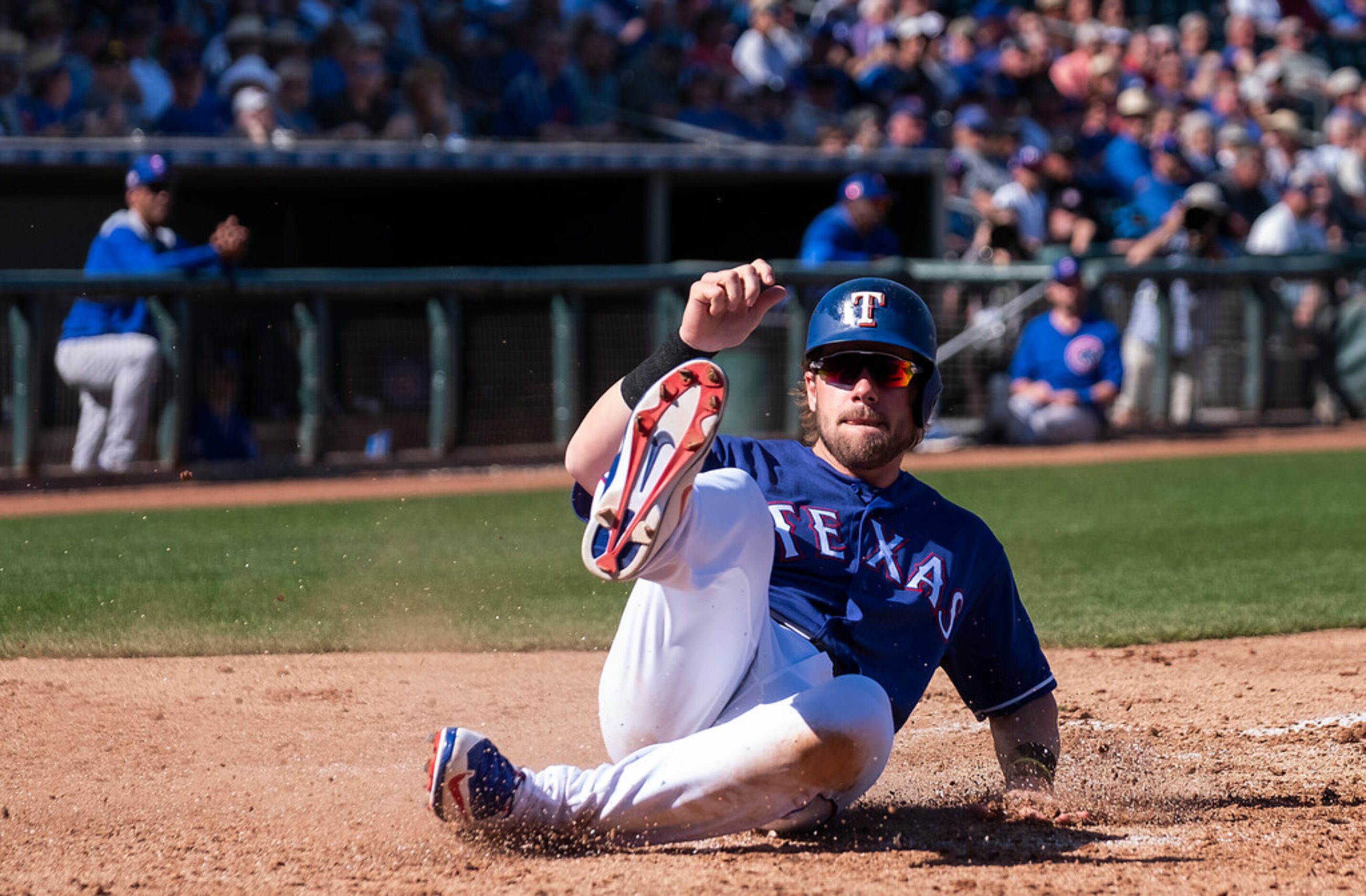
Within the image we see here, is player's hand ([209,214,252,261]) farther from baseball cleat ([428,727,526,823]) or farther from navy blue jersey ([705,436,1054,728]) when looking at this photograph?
baseball cleat ([428,727,526,823])

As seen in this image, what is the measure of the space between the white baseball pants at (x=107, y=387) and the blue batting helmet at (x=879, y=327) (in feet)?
22.2

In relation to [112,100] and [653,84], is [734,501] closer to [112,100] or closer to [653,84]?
A: [112,100]

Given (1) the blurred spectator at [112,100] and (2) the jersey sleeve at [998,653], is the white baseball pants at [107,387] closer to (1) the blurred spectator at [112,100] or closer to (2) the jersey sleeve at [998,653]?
(1) the blurred spectator at [112,100]

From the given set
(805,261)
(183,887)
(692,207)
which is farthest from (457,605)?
(692,207)

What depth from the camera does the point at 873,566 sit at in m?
3.31

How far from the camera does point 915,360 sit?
3.33 metres

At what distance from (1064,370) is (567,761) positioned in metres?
8.02

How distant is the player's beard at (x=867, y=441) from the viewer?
332 centimetres

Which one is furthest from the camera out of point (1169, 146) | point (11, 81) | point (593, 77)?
point (1169, 146)

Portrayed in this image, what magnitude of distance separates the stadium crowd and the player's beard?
7.99m

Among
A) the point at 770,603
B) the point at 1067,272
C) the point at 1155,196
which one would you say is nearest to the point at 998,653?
the point at 770,603

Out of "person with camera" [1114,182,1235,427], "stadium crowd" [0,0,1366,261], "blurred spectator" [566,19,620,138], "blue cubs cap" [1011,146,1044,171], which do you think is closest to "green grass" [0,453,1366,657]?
"person with camera" [1114,182,1235,427]

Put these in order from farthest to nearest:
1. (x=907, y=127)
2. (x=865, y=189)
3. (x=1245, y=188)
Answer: (x=1245, y=188)
(x=907, y=127)
(x=865, y=189)

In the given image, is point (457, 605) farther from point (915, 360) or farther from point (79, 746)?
point (915, 360)
